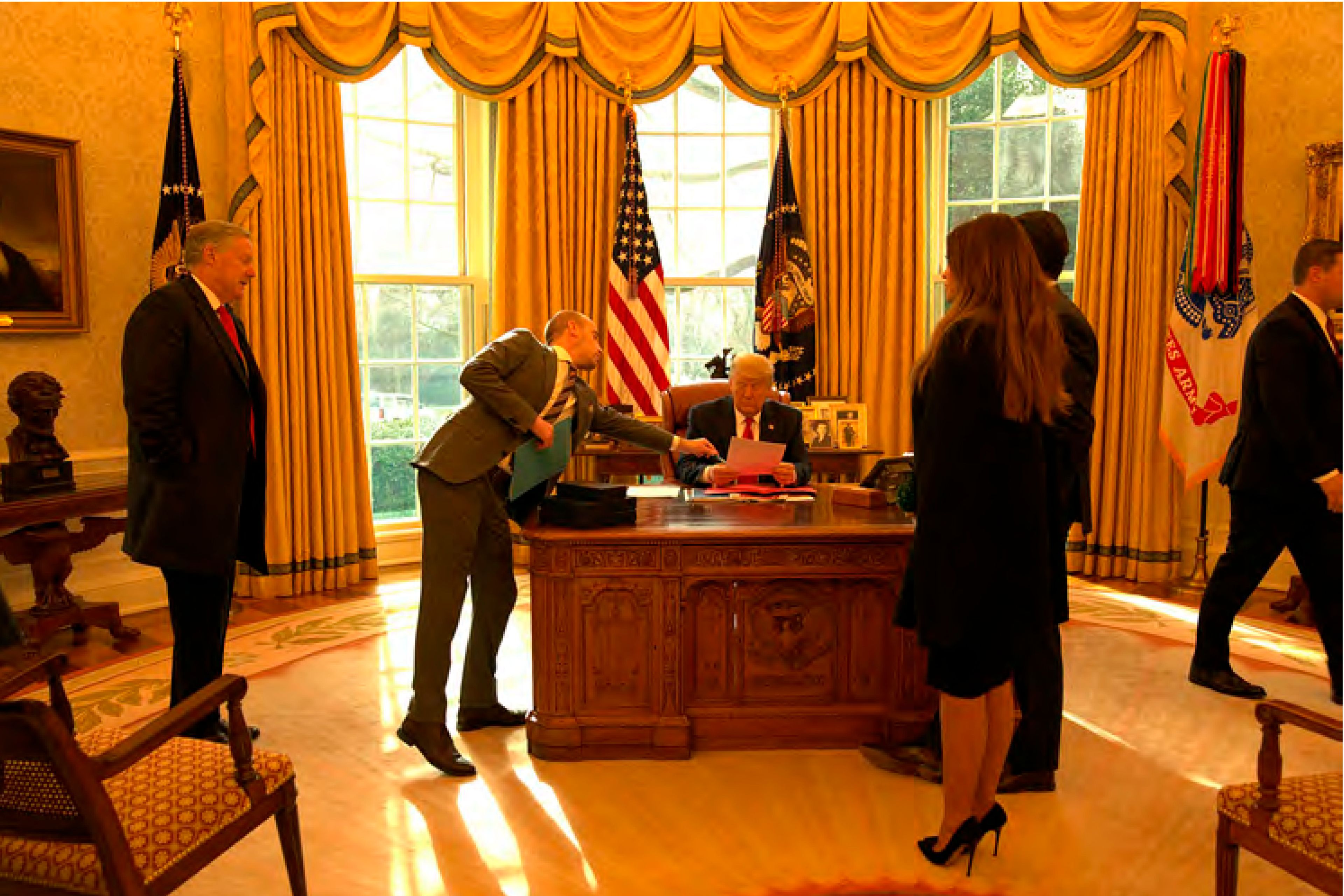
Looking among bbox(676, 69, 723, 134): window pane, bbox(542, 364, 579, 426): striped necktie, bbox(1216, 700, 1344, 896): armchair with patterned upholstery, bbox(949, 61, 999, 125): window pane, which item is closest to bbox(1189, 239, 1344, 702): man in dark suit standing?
bbox(1216, 700, 1344, 896): armchair with patterned upholstery

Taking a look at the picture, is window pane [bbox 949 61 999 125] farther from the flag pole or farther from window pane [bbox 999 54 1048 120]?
the flag pole

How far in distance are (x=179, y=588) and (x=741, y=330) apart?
14.7ft

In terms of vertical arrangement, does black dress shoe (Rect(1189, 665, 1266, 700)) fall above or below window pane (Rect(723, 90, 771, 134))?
below

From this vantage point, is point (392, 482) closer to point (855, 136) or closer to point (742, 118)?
point (742, 118)

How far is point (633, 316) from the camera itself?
6.76 m

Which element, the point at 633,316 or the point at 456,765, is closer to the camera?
the point at 456,765

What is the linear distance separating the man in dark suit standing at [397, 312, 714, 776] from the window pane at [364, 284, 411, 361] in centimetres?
332

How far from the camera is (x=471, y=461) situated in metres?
3.58

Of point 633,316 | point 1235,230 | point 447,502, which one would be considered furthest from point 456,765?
point 1235,230

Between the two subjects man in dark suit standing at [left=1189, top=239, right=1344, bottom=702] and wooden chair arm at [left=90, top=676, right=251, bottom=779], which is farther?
man in dark suit standing at [left=1189, top=239, right=1344, bottom=702]

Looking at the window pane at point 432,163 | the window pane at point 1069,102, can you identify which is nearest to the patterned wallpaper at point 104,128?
the window pane at point 432,163

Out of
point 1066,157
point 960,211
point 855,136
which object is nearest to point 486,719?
point 855,136

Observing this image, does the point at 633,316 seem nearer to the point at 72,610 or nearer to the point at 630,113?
the point at 630,113

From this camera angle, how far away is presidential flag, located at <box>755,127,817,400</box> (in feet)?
22.1
